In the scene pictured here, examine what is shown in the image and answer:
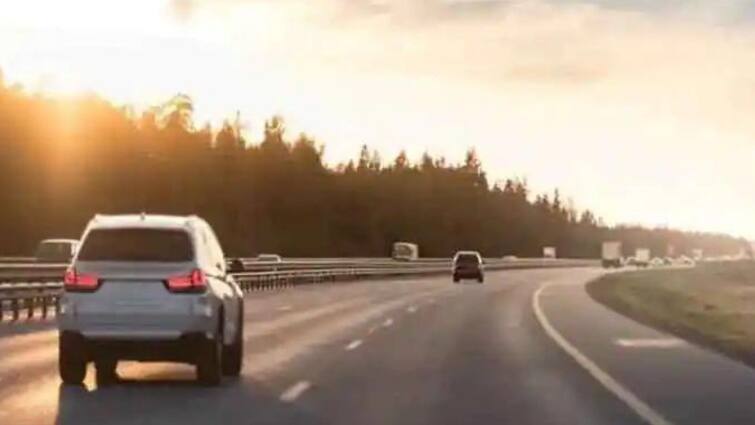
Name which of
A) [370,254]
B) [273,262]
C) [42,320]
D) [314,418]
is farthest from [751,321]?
[370,254]

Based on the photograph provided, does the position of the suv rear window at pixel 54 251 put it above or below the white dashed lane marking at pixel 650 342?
above

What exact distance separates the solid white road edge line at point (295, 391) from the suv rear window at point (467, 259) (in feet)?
249

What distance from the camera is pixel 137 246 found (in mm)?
20922

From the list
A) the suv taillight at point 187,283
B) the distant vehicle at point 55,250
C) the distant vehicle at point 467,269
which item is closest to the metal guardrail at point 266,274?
the suv taillight at point 187,283

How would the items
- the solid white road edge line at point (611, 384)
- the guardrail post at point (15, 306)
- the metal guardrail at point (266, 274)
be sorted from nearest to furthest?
the solid white road edge line at point (611, 384)
the guardrail post at point (15, 306)
the metal guardrail at point (266, 274)

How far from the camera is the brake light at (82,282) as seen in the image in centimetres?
2041

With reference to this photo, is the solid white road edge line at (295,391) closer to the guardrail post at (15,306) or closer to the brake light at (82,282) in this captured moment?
the brake light at (82,282)

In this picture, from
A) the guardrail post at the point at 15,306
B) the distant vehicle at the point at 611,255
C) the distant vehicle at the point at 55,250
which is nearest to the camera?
the guardrail post at the point at 15,306

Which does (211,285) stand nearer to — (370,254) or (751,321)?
(751,321)

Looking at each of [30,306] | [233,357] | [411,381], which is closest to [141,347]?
[233,357]

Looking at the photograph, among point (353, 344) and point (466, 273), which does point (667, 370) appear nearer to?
point (353, 344)

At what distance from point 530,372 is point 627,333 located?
1388cm

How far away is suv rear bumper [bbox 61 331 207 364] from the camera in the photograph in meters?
20.4

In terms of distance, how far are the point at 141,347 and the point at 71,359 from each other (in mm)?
857
